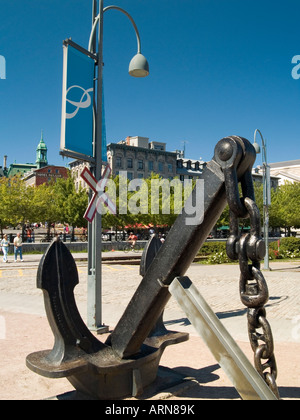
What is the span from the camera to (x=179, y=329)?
6.96 m

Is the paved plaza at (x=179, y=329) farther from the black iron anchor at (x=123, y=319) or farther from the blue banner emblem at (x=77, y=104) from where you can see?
the blue banner emblem at (x=77, y=104)

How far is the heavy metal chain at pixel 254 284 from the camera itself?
97.7 inches

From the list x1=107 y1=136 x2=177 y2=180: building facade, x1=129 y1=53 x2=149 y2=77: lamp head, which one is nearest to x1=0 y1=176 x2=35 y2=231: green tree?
x1=129 y1=53 x2=149 y2=77: lamp head

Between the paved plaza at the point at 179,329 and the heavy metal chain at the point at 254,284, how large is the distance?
1612mm

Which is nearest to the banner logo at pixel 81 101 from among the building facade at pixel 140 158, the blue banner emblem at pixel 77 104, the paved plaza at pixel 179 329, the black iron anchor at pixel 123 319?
the blue banner emblem at pixel 77 104

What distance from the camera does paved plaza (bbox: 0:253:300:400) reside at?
4.08 metres

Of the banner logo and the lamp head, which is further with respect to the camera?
the lamp head

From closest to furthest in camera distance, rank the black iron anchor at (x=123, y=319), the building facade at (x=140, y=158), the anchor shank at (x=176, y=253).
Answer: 1. the anchor shank at (x=176, y=253)
2. the black iron anchor at (x=123, y=319)
3. the building facade at (x=140, y=158)

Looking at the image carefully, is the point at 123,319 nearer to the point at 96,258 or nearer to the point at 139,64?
the point at 96,258

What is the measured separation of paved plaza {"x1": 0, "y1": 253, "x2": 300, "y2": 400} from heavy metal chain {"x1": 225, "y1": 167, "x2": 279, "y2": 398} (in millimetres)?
1612

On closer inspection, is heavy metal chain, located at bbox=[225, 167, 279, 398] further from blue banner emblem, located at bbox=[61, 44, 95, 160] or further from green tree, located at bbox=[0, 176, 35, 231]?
green tree, located at bbox=[0, 176, 35, 231]

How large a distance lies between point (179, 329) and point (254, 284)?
4712 millimetres

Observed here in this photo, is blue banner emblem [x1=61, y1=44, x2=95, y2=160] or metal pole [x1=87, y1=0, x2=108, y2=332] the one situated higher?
blue banner emblem [x1=61, y1=44, x2=95, y2=160]
